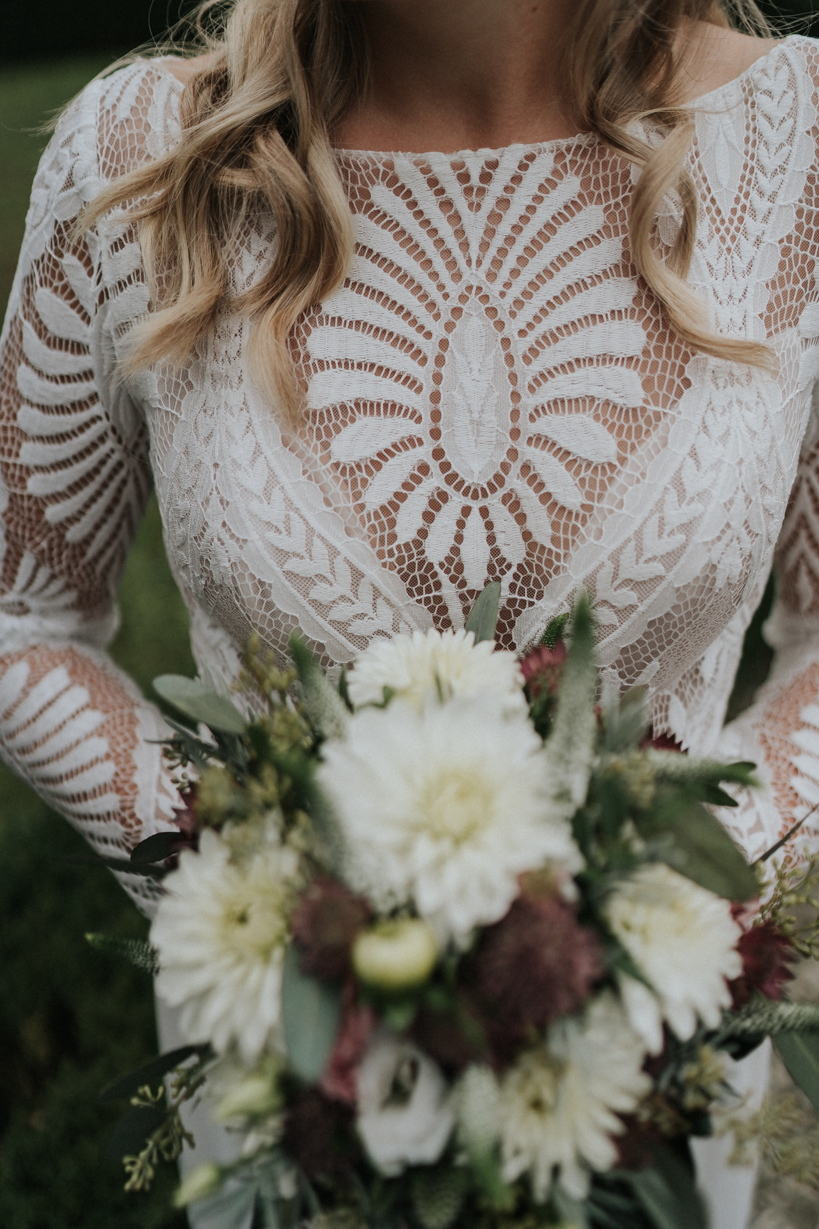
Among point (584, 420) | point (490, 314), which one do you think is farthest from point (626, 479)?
point (490, 314)

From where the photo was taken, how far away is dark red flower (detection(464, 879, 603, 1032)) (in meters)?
0.66

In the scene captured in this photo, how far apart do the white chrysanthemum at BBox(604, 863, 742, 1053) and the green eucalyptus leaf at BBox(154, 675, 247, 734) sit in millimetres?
319

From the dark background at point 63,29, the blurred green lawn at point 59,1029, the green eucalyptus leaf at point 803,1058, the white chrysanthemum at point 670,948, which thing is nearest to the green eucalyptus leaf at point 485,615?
the white chrysanthemum at point 670,948

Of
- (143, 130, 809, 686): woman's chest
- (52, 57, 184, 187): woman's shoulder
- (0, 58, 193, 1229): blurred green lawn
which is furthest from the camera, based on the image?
(0, 58, 193, 1229): blurred green lawn

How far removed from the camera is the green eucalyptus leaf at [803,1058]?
0.82 meters

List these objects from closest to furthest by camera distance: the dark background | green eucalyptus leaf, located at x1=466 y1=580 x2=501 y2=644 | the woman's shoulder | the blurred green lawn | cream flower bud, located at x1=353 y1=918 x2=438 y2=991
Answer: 1. cream flower bud, located at x1=353 y1=918 x2=438 y2=991
2. green eucalyptus leaf, located at x1=466 y1=580 x2=501 y2=644
3. the woman's shoulder
4. the blurred green lawn
5. the dark background

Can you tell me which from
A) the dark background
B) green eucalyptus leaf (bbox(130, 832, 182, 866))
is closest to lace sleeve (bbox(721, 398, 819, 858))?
green eucalyptus leaf (bbox(130, 832, 182, 866))

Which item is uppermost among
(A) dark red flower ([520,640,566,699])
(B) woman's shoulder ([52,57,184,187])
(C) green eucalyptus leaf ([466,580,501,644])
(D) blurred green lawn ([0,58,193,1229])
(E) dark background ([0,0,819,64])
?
(B) woman's shoulder ([52,57,184,187])

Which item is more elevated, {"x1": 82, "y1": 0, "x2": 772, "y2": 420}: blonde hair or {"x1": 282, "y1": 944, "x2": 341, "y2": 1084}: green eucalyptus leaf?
{"x1": 82, "y1": 0, "x2": 772, "y2": 420}: blonde hair

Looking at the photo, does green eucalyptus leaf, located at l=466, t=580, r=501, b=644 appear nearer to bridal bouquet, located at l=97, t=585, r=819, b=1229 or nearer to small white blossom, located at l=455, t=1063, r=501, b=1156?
bridal bouquet, located at l=97, t=585, r=819, b=1229

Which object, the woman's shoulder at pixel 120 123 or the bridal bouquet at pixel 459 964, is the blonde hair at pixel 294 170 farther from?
the bridal bouquet at pixel 459 964

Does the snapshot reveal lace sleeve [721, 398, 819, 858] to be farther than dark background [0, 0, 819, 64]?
No

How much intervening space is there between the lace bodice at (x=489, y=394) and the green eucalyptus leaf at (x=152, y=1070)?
1.74 feet

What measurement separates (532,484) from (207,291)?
1.59ft
